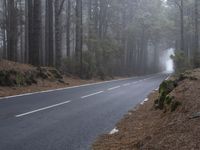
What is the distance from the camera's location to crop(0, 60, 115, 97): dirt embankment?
71.1 feet

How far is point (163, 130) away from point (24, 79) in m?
16.8

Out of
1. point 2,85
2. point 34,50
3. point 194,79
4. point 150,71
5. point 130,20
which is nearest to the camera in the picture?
point 194,79

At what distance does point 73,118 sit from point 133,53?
62.2 m

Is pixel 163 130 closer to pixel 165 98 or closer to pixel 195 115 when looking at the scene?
pixel 195 115

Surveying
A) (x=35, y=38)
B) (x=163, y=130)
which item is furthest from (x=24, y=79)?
(x=163, y=130)

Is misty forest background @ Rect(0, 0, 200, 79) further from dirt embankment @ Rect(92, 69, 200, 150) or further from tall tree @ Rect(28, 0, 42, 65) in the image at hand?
dirt embankment @ Rect(92, 69, 200, 150)

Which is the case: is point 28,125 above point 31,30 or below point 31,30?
below

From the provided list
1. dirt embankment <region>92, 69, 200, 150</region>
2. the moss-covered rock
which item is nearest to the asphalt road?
dirt embankment <region>92, 69, 200, 150</region>

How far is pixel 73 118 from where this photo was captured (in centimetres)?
1220

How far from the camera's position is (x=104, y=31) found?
57.0 meters

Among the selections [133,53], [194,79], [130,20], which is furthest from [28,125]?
[133,53]

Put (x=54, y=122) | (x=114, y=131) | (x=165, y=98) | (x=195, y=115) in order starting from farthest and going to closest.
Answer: (x=165, y=98)
(x=54, y=122)
(x=114, y=131)
(x=195, y=115)

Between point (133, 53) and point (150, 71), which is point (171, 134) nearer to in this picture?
point (133, 53)

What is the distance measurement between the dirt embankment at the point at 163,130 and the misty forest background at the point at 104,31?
19.8m
